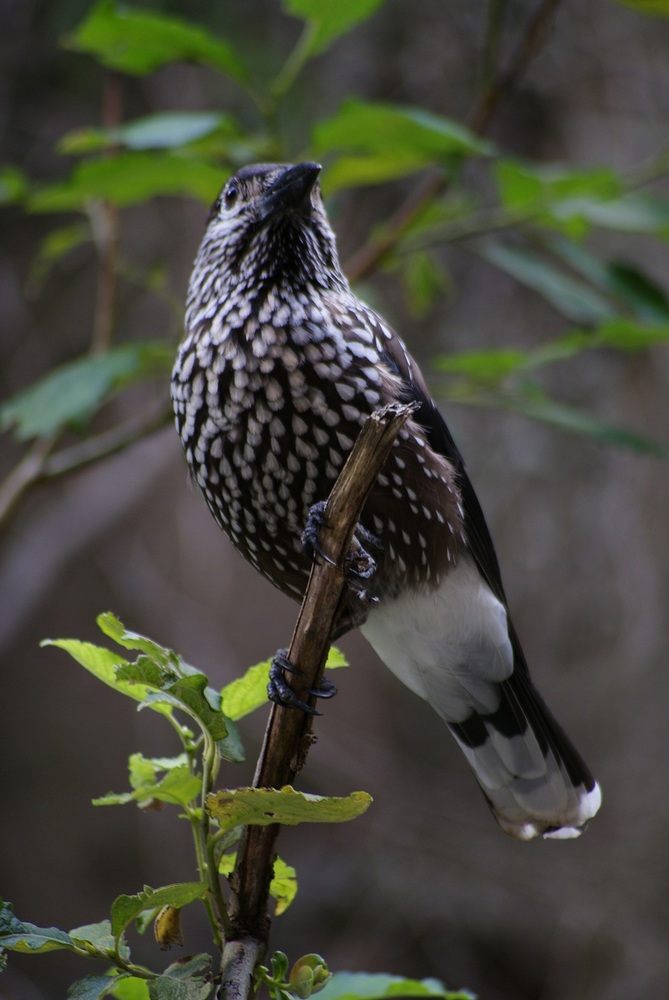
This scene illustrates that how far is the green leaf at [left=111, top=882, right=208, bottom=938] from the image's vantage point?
Result: 1290 millimetres

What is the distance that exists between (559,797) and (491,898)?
10.0ft

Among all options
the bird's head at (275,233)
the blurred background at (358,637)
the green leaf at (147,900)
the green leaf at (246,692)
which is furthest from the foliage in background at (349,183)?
the blurred background at (358,637)

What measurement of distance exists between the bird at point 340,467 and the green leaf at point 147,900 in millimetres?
615

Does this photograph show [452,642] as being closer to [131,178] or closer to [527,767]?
[527,767]

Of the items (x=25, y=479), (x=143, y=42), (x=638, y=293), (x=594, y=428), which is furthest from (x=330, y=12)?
(x=25, y=479)

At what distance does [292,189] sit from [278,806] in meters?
1.44

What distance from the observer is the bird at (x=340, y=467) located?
2080 millimetres

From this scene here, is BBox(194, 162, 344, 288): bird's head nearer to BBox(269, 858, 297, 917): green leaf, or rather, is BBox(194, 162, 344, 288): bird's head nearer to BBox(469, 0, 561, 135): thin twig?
BBox(469, 0, 561, 135): thin twig

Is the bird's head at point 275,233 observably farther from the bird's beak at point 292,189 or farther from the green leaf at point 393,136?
the green leaf at point 393,136

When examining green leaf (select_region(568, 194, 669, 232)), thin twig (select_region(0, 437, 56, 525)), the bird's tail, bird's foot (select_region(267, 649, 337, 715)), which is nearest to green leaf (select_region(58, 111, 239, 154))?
thin twig (select_region(0, 437, 56, 525))

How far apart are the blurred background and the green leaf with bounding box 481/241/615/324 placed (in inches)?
85.5

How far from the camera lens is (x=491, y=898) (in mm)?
5266

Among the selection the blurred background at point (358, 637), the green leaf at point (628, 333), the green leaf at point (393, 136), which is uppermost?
the green leaf at point (393, 136)

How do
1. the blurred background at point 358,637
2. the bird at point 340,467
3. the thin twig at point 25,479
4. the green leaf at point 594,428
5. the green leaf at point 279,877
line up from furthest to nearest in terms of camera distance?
the blurred background at point 358,637 → the thin twig at point 25,479 → the green leaf at point 594,428 → the bird at point 340,467 → the green leaf at point 279,877
